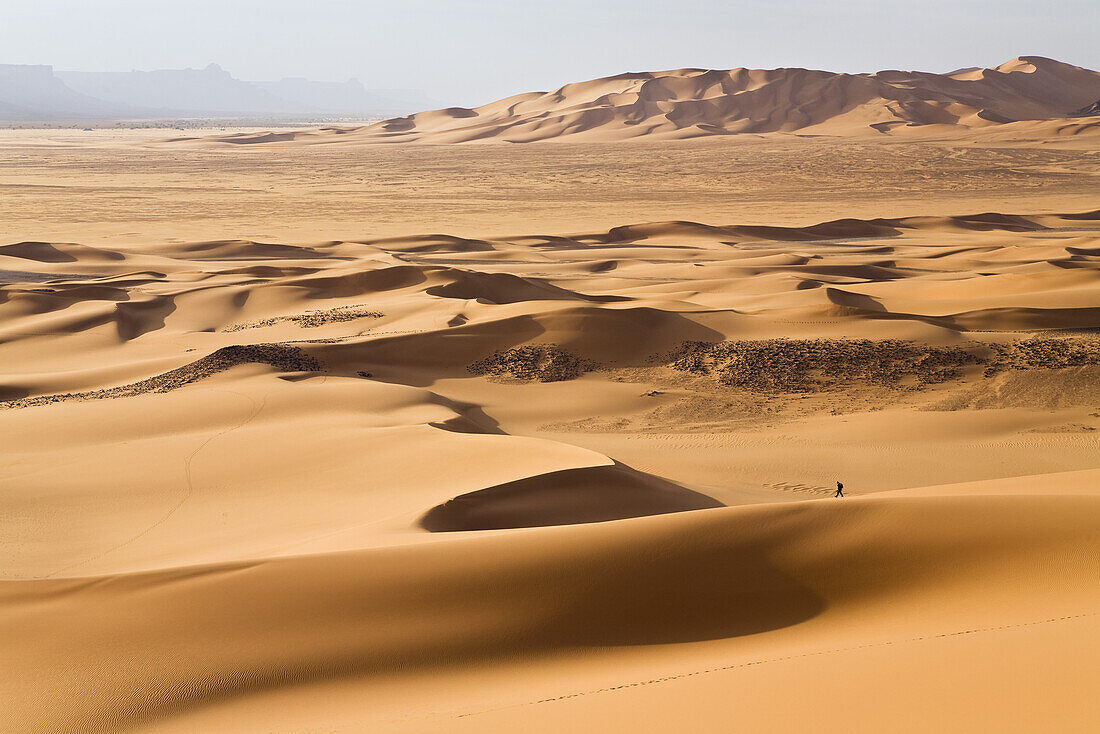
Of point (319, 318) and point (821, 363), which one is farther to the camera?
point (319, 318)

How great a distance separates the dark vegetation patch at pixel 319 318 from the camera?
611 inches

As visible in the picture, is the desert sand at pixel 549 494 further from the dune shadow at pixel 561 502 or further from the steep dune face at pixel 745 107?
the steep dune face at pixel 745 107

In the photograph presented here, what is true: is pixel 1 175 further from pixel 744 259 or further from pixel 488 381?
pixel 488 381

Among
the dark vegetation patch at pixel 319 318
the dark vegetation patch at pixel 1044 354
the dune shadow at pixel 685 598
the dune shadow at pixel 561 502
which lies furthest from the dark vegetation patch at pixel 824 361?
the dune shadow at pixel 685 598

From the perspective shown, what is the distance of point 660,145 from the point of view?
201 feet

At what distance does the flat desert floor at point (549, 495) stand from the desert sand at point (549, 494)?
26 mm

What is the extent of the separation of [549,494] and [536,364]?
6.00 meters

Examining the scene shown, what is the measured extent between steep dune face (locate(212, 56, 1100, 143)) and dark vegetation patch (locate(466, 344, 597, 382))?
6014 centimetres

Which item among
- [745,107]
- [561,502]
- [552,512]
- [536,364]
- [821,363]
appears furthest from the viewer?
[745,107]

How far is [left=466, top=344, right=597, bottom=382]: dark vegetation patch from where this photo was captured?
1244 centimetres

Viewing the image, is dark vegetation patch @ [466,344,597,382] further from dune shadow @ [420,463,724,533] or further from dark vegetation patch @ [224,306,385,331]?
dune shadow @ [420,463,724,533]

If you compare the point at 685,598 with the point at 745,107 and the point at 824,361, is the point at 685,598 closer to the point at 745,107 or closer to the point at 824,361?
the point at 824,361

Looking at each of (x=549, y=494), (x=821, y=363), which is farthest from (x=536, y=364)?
A: (x=549, y=494)

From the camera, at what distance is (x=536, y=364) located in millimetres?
12672
